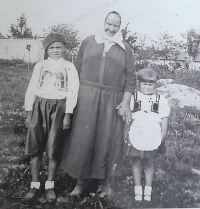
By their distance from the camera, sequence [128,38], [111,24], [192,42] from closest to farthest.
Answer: [111,24], [128,38], [192,42]

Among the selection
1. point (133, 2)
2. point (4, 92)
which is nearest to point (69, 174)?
point (4, 92)

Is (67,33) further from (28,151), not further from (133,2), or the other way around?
(28,151)

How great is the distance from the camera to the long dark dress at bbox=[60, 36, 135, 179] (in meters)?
3.02

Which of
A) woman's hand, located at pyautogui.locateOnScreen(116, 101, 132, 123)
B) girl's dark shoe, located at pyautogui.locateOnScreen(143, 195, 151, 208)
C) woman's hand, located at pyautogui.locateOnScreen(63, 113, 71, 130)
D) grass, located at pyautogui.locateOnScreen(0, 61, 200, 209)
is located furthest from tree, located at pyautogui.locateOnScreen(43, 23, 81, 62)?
girl's dark shoe, located at pyautogui.locateOnScreen(143, 195, 151, 208)

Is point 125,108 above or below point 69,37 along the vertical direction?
below

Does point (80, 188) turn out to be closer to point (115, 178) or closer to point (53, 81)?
point (115, 178)

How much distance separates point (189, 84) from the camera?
3498mm

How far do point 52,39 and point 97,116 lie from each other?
839 mm

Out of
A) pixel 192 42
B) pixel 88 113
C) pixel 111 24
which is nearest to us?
pixel 88 113

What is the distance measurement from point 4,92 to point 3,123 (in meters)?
0.29

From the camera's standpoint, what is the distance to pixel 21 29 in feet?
10.3

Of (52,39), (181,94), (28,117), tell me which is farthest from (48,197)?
(181,94)

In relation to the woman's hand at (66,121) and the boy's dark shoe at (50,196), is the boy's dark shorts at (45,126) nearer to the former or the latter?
the woman's hand at (66,121)

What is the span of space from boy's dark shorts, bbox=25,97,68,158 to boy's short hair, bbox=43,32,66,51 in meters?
0.52
